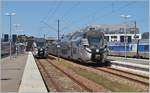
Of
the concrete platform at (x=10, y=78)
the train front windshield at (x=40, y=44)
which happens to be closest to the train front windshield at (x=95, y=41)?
the concrete platform at (x=10, y=78)

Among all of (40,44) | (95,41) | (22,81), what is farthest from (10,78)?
(40,44)

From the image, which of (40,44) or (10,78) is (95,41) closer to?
(10,78)

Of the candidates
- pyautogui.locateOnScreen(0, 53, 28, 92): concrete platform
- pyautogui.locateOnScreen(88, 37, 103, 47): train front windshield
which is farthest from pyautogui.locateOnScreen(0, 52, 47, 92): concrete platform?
pyautogui.locateOnScreen(88, 37, 103, 47): train front windshield

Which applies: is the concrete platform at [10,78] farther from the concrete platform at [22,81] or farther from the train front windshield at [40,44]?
the train front windshield at [40,44]

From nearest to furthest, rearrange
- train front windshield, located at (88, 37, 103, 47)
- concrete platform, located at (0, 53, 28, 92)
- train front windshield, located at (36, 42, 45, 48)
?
concrete platform, located at (0, 53, 28, 92)
train front windshield, located at (88, 37, 103, 47)
train front windshield, located at (36, 42, 45, 48)

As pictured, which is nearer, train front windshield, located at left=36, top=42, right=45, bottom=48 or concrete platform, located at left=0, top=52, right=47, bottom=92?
concrete platform, located at left=0, top=52, right=47, bottom=92

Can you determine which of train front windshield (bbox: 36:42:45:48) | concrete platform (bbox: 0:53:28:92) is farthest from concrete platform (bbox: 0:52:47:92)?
train front windshield (bbox: 36:42:45:48)

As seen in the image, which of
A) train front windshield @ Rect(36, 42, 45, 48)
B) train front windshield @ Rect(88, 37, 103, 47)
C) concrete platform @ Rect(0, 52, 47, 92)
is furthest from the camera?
train front windshield @ Rect(36, 42, 45, 48)

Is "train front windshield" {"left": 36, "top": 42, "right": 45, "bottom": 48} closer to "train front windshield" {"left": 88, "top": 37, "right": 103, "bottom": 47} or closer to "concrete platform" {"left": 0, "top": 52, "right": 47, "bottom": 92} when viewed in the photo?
"train front windshield" {"left": 88, "top": 37, "right": 103, "bottom": 47}

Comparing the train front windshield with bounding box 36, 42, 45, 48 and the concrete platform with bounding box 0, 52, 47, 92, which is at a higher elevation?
the train front windshield with bounding box 36, 42, 45, 48

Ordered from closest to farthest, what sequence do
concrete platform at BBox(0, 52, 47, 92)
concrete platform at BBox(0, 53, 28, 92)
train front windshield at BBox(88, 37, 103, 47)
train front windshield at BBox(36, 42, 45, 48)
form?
concrete platform at BBox(0, 52, 47, 92)
concrete platform at BBox(0, 53, 28, 92)
train front windshield at BBox(88, 37, 103, 47)
train front windshield at BBox(36, 42, 45, 48)

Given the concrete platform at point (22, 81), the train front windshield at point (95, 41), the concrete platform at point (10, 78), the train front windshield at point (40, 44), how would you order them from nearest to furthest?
Answer: the concrete platform at point (22, 81) → the concrete platform at point (10, 78) → the train front windshield at point (95, 41) → the train front windshield at point (40, 44)

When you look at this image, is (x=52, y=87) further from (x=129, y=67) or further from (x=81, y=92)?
(x=129, y=67)

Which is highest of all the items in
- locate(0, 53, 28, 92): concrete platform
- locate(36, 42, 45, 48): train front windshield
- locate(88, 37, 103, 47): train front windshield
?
locate(88, 37, 103, 47): train front windshield
